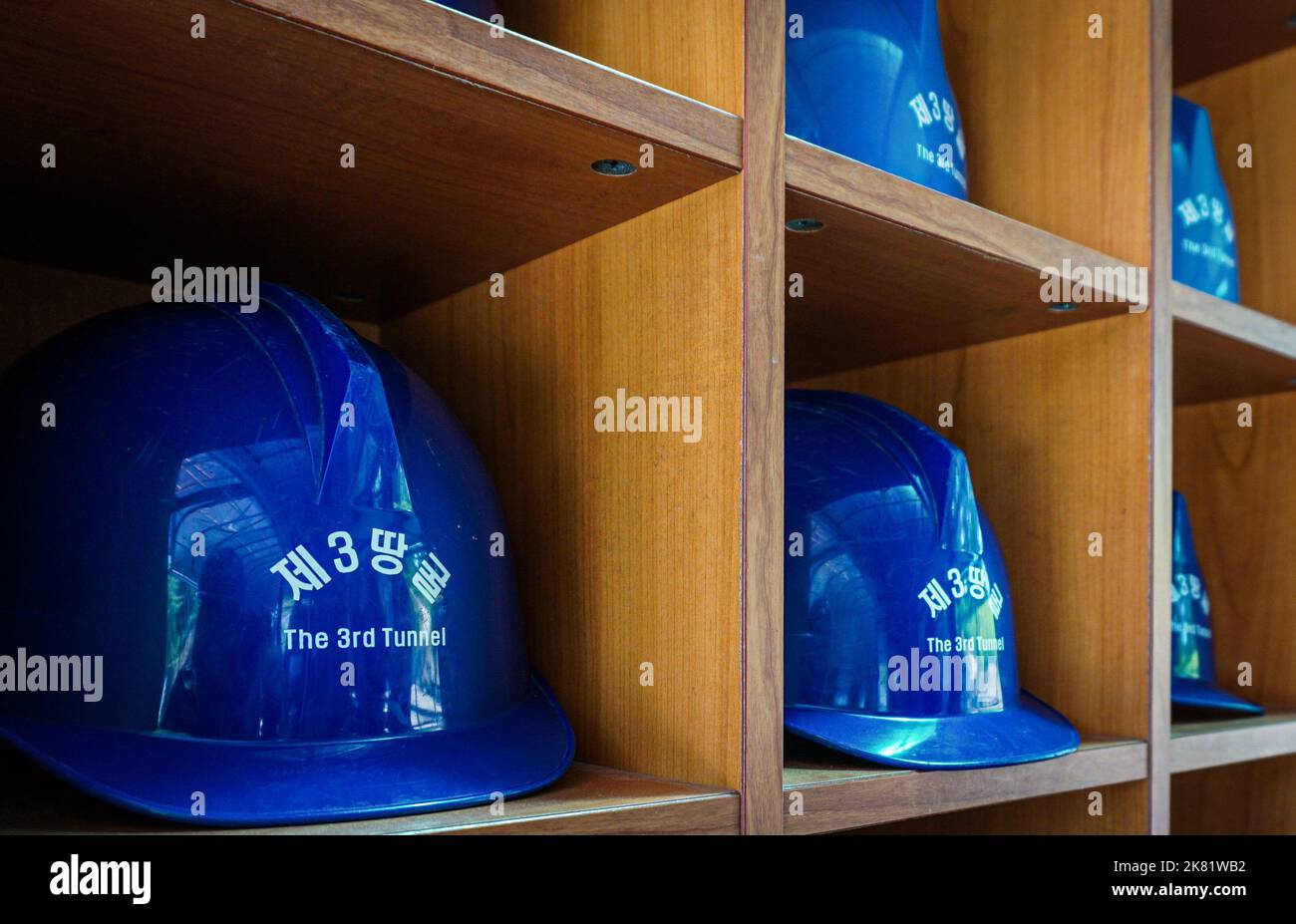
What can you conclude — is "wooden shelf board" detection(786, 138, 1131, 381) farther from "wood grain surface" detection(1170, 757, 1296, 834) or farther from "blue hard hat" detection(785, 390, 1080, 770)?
"wood grain surface" detection(1170, 757, 1296, 834)

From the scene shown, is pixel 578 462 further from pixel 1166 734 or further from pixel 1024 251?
pixel 1166 734

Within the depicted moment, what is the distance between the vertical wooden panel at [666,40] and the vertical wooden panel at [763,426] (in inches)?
0.6

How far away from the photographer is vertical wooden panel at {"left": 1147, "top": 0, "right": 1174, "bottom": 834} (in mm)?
1031

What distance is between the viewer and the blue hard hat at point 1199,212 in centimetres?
130

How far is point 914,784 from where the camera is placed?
31.9 inches

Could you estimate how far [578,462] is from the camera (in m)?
0.81

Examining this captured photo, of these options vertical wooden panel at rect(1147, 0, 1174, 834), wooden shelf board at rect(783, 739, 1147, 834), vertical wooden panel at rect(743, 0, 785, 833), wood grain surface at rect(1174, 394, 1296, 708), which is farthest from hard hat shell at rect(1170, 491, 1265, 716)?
vertical wooden panel at rect(743, 0, 785, 833)

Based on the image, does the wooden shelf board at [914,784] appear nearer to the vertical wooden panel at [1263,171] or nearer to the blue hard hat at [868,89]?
the blue hard hat at [868,89]

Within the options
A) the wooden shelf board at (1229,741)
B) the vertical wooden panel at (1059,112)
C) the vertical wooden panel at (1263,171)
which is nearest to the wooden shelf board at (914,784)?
the wooden shelf board at (1229,741)

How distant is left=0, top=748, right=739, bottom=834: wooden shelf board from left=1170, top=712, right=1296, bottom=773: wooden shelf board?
602 mm
